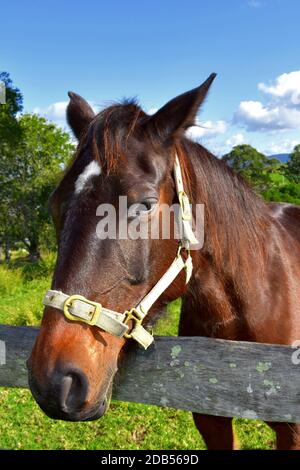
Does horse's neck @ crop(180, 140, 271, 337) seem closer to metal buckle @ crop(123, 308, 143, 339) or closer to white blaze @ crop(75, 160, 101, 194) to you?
metal buckle @ crop(123, 308, 143, 339)

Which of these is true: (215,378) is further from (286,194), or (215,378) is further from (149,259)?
(286,194)

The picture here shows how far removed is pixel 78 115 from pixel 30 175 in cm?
2459

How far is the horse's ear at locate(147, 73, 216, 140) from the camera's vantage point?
2004mm

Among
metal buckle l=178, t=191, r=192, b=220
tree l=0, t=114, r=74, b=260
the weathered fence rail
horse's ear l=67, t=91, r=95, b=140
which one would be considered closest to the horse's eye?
metal buckle l=178, t=191, r=192, b=220

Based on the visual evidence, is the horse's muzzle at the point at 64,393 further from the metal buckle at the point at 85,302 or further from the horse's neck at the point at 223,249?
the horse's neck at the point at 223,249

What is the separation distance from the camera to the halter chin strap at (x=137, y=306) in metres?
1.68

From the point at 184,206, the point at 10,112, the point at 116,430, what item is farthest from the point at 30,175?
the point at 184,206

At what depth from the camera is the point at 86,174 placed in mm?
1876

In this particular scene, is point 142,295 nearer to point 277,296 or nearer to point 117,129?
point 117,129

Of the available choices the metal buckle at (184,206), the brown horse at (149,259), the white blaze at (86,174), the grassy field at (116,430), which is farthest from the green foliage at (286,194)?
the white blaze at (86,174)

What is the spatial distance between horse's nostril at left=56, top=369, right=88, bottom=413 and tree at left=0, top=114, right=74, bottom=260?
23.9 m

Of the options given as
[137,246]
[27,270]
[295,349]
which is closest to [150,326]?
[137,246]

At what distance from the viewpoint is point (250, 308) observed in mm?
2479

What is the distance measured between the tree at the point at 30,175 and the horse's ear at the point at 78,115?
2294 cm
